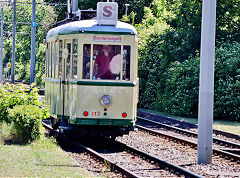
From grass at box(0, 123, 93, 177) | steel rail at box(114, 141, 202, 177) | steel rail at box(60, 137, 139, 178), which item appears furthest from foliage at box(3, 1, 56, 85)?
grass at box(0, 123, 93, 177)

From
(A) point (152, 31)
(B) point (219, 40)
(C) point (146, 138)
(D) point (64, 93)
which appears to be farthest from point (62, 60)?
(A) point (152, 31)

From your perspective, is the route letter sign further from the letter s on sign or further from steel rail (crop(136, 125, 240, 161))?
steel rail (crop(136, 125, 240, 161))

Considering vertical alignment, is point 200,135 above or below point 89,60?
below

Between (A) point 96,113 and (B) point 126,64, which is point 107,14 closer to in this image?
(B) point 126,64

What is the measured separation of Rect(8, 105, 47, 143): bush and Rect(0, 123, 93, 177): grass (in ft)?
0.82

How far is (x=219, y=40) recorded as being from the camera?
2631 centimetres

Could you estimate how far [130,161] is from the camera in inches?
483

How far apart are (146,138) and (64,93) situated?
11.0 feet

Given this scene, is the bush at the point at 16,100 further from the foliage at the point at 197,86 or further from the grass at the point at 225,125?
the foliage at the point at 197,86

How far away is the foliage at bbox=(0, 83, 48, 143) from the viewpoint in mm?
13469

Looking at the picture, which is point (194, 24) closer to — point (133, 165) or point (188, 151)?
point (188, 151)

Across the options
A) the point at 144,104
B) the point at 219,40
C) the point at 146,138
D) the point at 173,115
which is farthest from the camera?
the point at 144,104

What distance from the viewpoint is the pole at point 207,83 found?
1198 centimetres

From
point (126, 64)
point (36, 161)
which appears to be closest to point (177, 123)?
point (126, 64)
